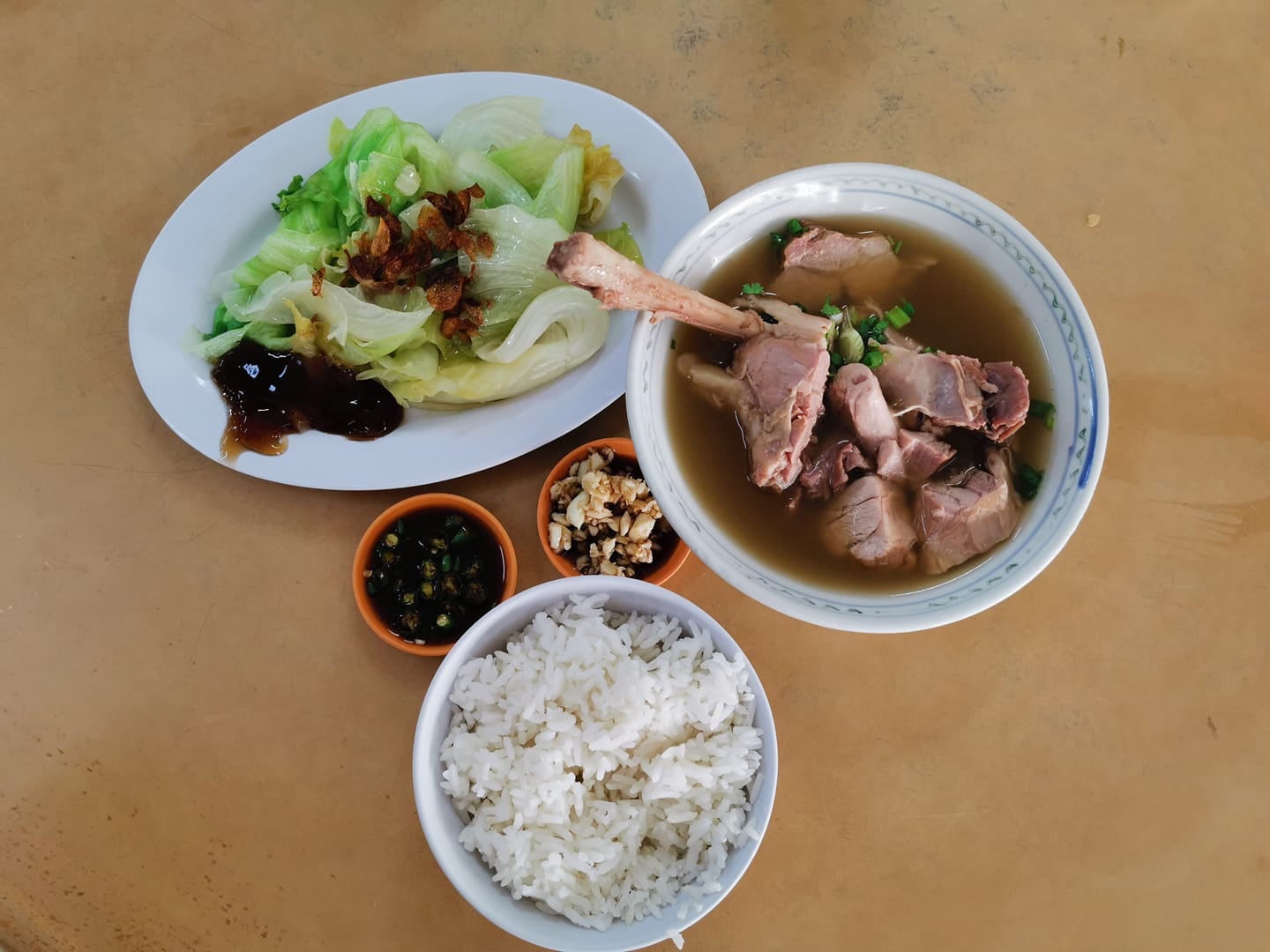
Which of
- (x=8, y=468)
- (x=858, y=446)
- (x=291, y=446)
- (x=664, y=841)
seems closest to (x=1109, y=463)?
(x=858, y=446)

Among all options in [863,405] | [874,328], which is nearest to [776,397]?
[863,405]

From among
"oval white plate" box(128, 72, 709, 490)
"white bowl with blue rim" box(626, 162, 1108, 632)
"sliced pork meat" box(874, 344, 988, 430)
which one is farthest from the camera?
"oval white plate" box(128, 72, 709, 490)

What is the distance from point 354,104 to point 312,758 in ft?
5.16

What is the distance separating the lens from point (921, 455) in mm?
A: 1556

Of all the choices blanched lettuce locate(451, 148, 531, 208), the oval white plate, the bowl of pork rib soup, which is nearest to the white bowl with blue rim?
the bowl of pork rib soup

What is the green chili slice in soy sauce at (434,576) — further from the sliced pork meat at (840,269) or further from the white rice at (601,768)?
the sliced pork meat at (840,269)

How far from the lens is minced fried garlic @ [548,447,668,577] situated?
68.1 inches

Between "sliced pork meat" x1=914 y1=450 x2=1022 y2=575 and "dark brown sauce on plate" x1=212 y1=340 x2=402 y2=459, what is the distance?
1.20 m

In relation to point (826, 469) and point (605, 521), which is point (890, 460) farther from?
point (605, 521)

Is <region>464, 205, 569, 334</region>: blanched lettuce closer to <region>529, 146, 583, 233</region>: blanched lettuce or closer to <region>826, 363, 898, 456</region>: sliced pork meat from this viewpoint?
<region>529, 146, 583, 233</region>: blanched lettuce

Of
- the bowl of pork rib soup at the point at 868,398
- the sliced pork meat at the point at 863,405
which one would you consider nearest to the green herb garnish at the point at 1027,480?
the bowl of pork rib soup at the point at 868,398

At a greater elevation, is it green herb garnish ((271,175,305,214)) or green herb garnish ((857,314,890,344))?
green herb garnish ((857,314,890,344))

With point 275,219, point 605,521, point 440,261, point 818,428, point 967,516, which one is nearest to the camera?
point 967,516

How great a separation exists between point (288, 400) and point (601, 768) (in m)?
1.11
